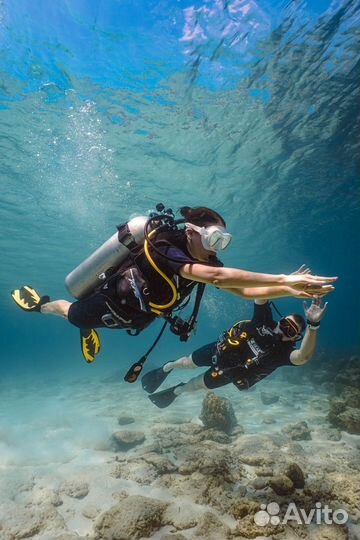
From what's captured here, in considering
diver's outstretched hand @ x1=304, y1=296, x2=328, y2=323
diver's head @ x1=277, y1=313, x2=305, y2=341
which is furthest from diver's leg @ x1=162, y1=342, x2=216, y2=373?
diver's outstretched hand @ x1=304, y1=296, x2=328, y2=323

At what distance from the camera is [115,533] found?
386cm

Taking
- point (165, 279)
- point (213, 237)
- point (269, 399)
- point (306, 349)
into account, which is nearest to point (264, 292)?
point (213, 237)

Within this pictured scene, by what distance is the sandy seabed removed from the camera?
4051 mm

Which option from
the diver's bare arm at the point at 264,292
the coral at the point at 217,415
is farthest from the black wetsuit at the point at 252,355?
the diver's bare arm at the point at 264,292

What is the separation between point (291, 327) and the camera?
6715 millimetres

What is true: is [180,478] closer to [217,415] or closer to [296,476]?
[296,476]

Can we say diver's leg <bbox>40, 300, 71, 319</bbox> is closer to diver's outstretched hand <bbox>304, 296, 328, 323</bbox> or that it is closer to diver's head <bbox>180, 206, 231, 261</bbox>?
diver's head <bbox>180, 206, 231, 261</bbox>

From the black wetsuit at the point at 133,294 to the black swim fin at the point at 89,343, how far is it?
2.34ft

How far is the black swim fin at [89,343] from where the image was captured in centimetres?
579

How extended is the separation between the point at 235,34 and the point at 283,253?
106 ft

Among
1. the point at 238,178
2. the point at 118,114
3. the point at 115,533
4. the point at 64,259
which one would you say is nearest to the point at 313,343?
the point at 115,533

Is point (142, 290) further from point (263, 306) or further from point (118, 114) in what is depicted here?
point (118, 114)

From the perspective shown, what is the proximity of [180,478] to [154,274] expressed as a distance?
376cm

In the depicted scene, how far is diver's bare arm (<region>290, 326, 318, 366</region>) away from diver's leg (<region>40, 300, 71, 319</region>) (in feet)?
14.7
